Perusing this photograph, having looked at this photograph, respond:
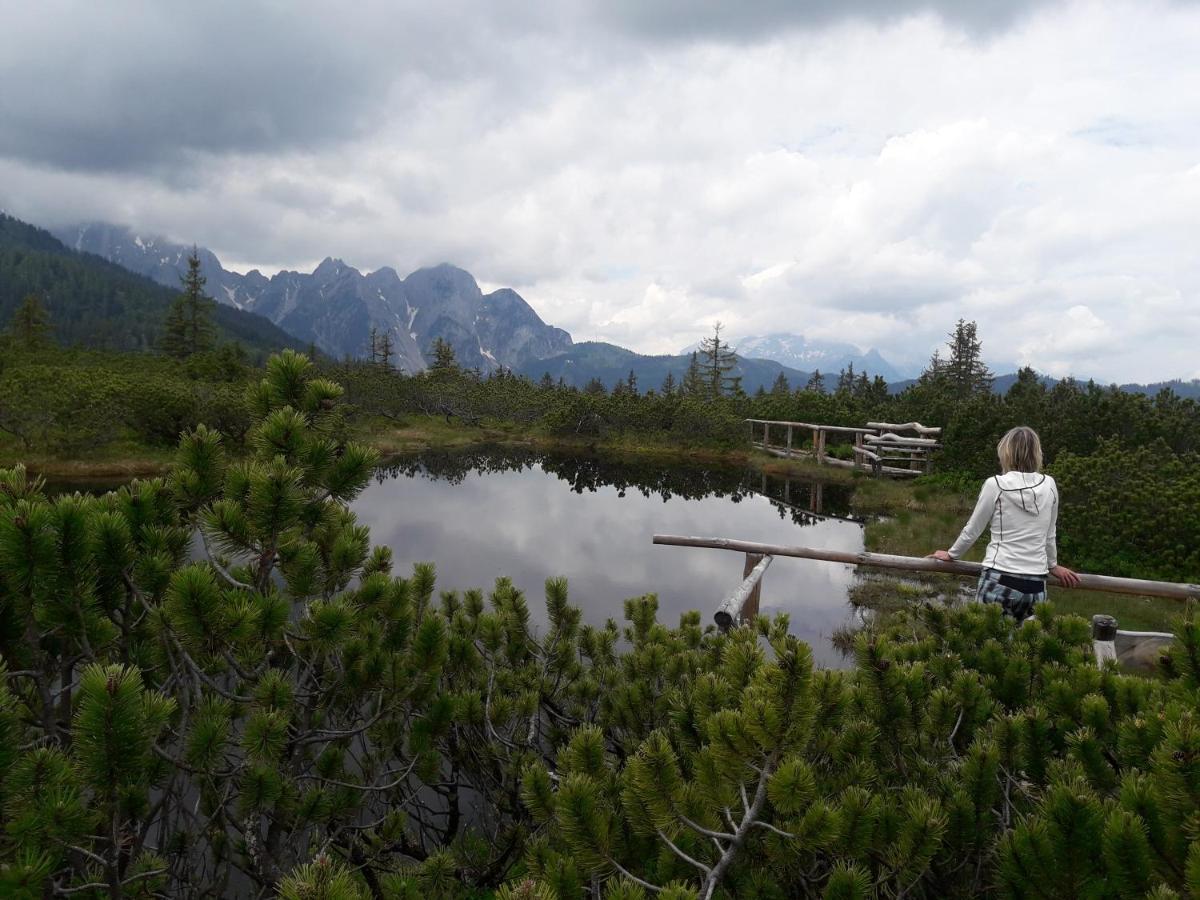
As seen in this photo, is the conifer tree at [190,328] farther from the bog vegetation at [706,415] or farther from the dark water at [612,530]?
the dark water at [612,530]

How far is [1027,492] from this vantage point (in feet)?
13.4

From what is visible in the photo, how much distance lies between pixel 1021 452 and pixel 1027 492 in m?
0.29

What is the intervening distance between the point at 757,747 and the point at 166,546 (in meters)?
2.20

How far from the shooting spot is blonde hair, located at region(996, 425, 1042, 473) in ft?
13.6

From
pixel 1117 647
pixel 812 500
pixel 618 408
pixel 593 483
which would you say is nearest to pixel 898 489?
pixel 812 500

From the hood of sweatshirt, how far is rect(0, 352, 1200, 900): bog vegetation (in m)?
1.44

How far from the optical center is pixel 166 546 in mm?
2215

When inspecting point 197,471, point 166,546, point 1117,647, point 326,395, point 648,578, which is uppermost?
point 326,395

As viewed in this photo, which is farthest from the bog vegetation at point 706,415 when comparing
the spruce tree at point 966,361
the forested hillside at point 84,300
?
the forested hillside at point 84,300

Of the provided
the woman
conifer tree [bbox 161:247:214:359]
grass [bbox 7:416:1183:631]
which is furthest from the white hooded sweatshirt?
conifer tree [bbox 161:247:214:359]

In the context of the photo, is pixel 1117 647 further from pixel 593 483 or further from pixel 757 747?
pixel 593 483

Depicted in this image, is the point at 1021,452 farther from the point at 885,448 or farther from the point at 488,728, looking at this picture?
the point at 885,448

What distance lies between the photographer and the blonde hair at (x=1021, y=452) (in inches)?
164

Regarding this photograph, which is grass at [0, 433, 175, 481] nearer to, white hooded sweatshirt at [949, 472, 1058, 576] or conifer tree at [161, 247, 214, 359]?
white hooded sweatshirt at [949, 472, 1058, 576]
